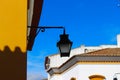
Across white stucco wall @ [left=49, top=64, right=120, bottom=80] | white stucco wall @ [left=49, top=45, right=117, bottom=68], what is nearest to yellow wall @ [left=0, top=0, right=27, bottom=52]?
white stucco wall @ [left=49, top=64, right=120, bottom=80]

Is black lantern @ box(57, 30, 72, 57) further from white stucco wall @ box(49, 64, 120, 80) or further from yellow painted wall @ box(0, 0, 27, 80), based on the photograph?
white stucco wall @ box(49, 64, 120, 80)

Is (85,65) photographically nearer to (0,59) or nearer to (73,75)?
(73,75)

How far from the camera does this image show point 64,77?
2891 centimetres

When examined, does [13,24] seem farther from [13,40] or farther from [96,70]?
[96,70]

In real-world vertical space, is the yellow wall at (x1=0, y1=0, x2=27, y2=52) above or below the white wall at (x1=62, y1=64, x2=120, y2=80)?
below

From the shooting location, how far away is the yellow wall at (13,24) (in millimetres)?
6027

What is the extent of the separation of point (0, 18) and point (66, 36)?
5.62ft

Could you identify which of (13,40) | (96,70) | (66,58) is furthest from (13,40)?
(66,58)

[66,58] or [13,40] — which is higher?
[66,58]

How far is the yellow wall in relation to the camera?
6.03 meters

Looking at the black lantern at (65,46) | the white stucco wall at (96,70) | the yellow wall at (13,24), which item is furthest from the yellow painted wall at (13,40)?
the white stucco wall at (96,70)

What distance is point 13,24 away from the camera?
6113 mm

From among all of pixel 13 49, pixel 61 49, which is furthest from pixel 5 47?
pixel 61 49

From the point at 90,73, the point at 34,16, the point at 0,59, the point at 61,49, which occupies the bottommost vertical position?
the point at 0,59
